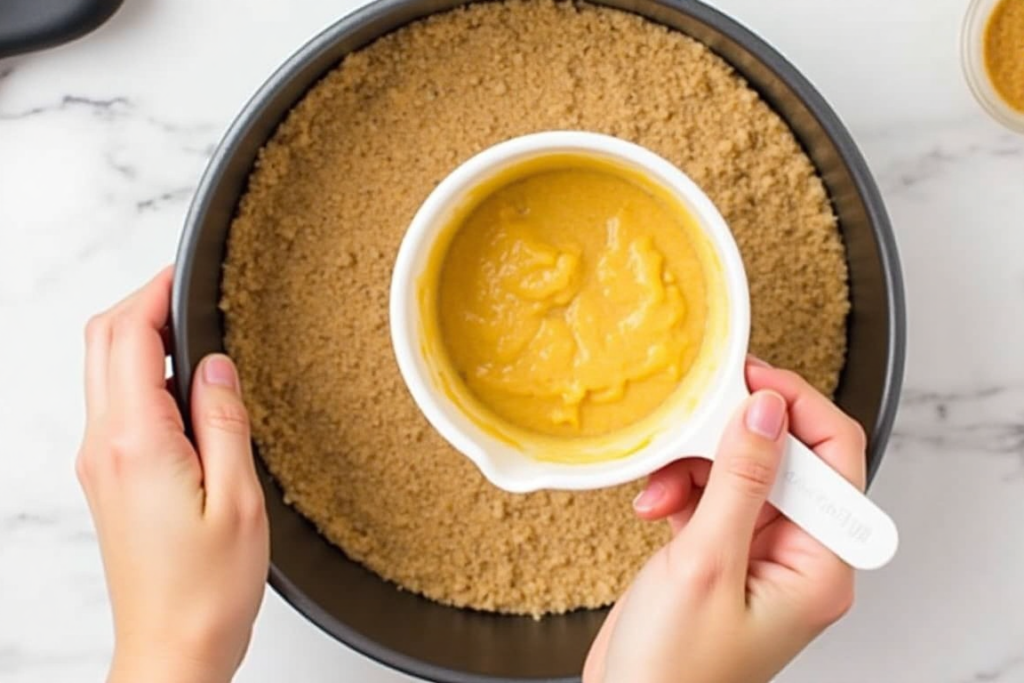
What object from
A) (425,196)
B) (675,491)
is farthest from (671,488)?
(425,196)

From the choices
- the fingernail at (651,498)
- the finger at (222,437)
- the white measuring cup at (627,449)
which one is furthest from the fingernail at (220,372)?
the fingernail at (651,498)

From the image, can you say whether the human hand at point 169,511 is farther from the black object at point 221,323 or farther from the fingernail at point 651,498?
the fingernail at point 651,498

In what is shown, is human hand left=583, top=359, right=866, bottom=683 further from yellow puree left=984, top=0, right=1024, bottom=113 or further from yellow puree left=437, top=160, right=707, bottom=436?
yellow puree left=984, top=0, right=1024, bottom=113

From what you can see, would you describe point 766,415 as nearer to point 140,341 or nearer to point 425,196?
point 425,196

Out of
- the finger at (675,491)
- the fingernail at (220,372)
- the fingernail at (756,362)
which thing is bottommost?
the finger at (675,491)

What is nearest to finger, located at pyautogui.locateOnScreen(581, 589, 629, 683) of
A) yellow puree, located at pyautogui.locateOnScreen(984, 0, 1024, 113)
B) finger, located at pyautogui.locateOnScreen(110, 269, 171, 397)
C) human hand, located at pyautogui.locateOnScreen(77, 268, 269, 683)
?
human hand, located at pyautogui.locateOnScreen(77, 268, 269, 683)

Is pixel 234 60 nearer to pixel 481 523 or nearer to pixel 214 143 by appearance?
pixel 214 143
